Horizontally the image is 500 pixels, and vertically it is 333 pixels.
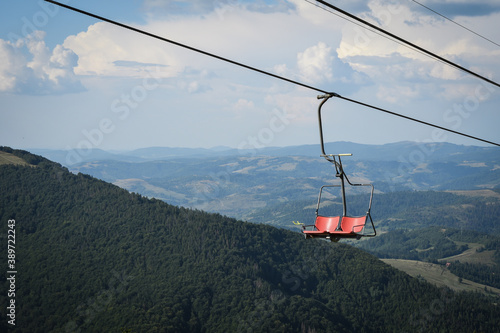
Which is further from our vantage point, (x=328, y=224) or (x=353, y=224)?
(x=328, y=224)

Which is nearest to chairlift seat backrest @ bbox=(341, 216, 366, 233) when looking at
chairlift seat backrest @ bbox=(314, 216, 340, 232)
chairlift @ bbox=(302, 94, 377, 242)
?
chairlift @ bbox=(302, 94, 377, 242)

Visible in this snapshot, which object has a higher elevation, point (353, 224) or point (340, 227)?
point (353, 224)

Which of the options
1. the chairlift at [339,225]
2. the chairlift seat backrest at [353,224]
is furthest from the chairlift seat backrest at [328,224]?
the chairlift seat backrest at [353,224]

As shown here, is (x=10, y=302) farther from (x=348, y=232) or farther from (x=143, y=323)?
(x=348, y=232)

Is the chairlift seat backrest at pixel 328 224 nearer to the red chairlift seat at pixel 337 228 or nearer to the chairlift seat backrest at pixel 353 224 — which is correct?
the red chairlift seat at pixel 337 228

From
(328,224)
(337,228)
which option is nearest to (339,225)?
(337,228)

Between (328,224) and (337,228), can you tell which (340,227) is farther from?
(328,224)

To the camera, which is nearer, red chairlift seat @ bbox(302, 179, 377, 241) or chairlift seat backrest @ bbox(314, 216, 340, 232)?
red chairlift seat @ bbox(302, 179, 377, 241)

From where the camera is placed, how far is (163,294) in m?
196

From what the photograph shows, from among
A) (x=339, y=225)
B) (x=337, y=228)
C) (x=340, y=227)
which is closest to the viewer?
(x=337, y=228)

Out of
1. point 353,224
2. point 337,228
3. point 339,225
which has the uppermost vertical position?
point 353,224

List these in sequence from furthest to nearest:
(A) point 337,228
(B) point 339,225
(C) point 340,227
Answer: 1. (B) point 339,225
2. (C) point 340,227
3. (A) point 337,228

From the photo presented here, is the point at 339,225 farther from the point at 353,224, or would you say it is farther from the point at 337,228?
the point at 353,224

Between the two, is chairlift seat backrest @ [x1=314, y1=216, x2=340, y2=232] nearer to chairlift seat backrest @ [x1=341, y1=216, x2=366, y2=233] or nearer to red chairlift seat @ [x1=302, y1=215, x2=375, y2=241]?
red chairlift seat @ [x1=302, y1=215, x2=375, y2=241]
